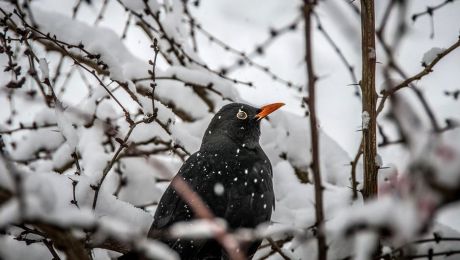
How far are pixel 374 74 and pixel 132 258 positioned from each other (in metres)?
1.61

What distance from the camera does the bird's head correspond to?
3865 mm

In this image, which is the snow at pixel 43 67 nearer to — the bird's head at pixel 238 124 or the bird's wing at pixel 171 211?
the bird's wing at pixel 171 211

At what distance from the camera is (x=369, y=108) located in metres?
2.38

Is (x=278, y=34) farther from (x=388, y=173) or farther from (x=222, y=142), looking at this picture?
(x=388, y=173)

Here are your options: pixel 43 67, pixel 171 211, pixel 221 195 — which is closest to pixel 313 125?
pixel 221 195

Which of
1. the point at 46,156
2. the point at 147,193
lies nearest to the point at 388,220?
the point at 147,193

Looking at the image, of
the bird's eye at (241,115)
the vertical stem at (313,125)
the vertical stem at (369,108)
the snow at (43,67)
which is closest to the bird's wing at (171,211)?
→ the bird's eye at (241,115)

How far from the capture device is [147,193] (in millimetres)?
4582

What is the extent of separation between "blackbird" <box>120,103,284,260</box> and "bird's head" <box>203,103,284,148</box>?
23 cm

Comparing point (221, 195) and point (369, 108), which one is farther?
point (221, 195)

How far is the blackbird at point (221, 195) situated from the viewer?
118 inches

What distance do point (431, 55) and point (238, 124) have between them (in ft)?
5.35

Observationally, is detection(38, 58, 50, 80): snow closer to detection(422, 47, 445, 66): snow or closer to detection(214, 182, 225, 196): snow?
detection(214, 182, 225, 196): snow

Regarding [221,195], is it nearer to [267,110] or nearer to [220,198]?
[220,198]
